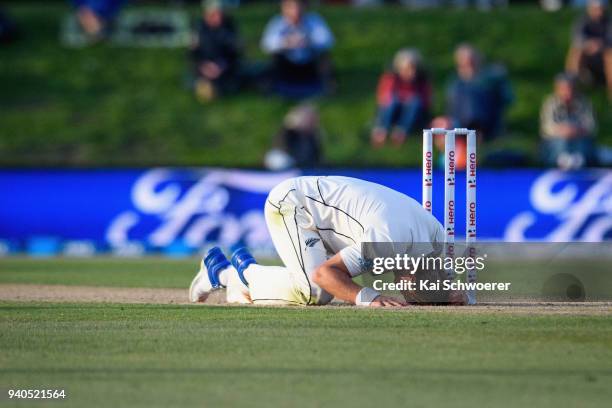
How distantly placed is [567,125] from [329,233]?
12530 millimetres

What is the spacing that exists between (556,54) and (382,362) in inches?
816

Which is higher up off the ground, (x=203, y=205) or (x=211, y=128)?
(x=211, y=128)

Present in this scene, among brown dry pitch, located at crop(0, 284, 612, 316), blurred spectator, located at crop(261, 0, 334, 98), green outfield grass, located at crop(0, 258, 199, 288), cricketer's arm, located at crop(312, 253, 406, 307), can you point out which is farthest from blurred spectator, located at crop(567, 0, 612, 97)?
cricketer's arm, located at crop(312, 253, 406, 307)

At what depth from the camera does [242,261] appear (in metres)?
10.8

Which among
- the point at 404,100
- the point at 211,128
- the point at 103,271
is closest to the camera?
the point at 103,271

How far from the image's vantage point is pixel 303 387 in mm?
7203

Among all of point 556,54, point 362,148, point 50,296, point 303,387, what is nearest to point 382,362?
point 303,387

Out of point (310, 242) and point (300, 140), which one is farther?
point (300, 140)

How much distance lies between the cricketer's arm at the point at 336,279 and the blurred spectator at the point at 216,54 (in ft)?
49.1

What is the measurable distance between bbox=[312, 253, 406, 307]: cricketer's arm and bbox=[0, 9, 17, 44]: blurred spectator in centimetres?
1993

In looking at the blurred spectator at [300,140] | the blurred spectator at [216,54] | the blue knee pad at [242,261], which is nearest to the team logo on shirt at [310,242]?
the blue knee pad at [242,261]

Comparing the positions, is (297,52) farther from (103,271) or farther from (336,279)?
(336,279)

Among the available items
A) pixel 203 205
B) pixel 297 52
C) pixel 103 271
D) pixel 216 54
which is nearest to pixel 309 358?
pixel 103 271

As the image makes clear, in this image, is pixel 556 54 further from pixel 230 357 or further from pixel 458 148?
pixel 230 357
